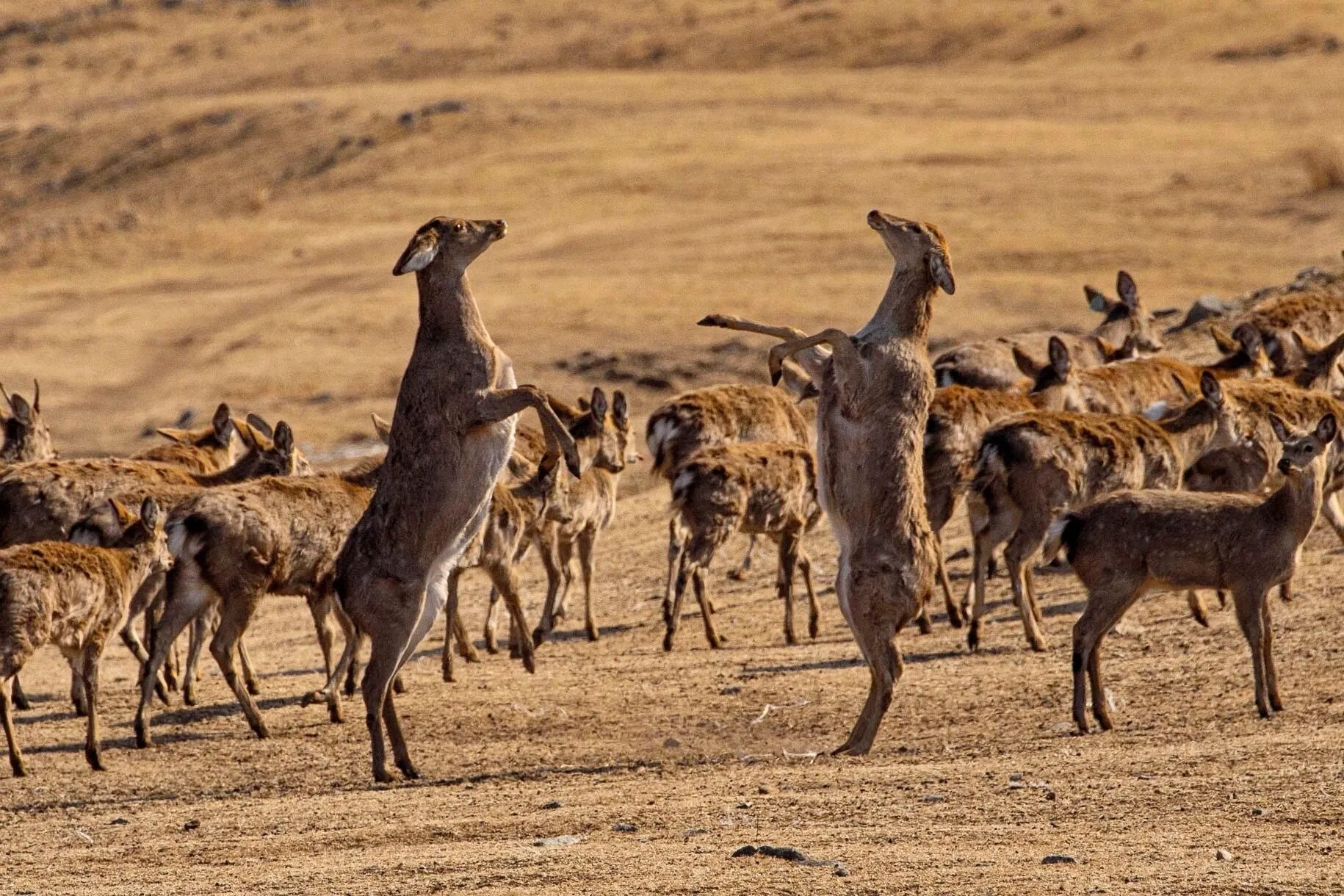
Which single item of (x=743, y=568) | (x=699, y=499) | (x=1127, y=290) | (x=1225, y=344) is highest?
(x=1127, y=290)

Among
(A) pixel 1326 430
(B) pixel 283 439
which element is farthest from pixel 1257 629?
(B) pixel 283 439

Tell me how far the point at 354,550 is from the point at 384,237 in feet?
86.7

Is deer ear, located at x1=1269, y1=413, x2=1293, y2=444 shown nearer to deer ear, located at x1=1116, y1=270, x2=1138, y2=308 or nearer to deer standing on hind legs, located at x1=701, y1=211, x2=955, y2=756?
deer standing on hind legs, located at x1=701, y1=211, x2=955, y2=756

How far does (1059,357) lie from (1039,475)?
9.28ft

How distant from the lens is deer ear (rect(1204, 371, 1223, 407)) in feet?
50.6

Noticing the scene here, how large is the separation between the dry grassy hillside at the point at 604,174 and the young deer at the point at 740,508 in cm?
1105

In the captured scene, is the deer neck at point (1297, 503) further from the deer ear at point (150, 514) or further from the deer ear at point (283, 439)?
the deer ear at point (283, 439)

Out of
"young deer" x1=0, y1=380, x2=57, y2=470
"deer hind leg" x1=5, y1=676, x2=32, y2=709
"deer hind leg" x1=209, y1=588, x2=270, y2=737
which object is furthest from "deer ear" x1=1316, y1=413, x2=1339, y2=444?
"young deer" x1=0, y1=380, x2=57, y2=470

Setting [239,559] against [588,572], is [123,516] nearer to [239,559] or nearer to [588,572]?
[239,559]

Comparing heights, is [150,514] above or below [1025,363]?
below

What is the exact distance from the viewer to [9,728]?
1238 centimetres

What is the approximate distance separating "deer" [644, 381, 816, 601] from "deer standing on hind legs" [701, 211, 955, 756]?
542cm

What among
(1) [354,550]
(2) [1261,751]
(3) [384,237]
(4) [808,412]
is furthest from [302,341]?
(2) [1261,751]

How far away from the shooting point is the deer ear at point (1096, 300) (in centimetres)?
2288
